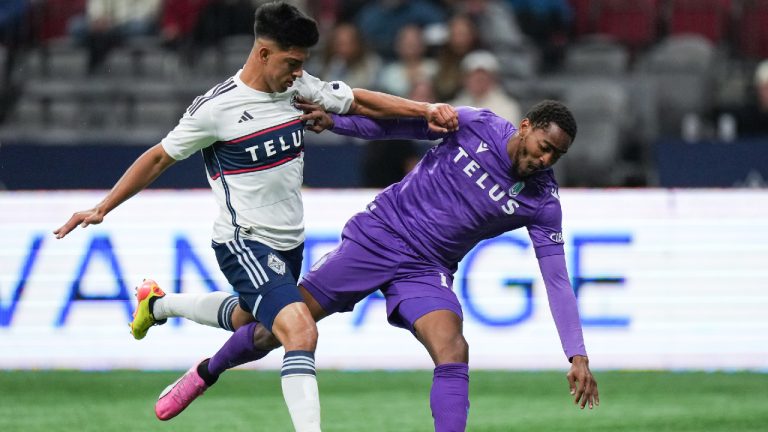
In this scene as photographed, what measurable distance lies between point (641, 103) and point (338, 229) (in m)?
4.28

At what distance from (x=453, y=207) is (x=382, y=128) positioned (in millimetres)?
504

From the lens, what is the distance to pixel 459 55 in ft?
37.3

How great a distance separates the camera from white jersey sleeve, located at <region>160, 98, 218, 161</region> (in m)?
5.56

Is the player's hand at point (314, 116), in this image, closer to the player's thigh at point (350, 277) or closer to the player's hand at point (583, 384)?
the player's thigh at point (350, 277)

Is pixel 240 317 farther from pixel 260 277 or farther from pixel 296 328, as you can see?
pixel 296 328

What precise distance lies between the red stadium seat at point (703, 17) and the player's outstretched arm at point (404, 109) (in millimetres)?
8340

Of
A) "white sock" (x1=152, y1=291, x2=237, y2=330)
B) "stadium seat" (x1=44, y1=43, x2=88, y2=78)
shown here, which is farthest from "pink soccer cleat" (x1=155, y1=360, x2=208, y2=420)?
"stadium seat" (x1=44, y1=43, x2=88, y2=78)

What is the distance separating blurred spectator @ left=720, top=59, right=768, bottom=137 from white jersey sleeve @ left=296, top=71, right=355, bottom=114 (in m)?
6.51

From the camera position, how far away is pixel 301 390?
528cm

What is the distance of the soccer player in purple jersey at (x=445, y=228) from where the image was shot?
5559 millimetres

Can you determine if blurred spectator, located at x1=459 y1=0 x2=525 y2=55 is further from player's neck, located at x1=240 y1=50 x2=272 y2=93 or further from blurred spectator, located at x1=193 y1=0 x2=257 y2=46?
player's neck, located at x1=240 y1=50 x2=272 y2=93

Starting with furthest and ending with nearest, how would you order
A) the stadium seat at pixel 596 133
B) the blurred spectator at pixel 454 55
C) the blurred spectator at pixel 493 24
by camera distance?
Result: the blurred spectator at pixel 493 24, the stadium seat at pixel 596 133, the blurred spectator at pixel 454 55

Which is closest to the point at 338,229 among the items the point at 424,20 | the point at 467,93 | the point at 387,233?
the point at 467,93

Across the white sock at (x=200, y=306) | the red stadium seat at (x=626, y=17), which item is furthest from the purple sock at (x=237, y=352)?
the red stadium seat at (x=626, y=17)
